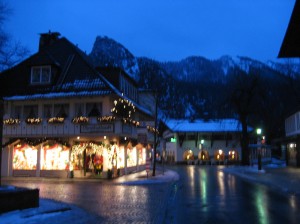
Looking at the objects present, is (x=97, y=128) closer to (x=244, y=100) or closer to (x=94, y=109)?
(x=94, y=109)

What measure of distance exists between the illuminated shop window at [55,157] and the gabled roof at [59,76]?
4314 mm

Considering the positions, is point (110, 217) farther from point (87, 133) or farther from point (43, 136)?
point (43, 136)

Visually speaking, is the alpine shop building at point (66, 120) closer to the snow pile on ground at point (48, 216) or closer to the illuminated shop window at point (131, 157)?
the illuminated shop window at point (131, 157)

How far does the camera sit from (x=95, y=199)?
16.1 m

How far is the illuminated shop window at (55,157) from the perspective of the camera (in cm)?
3009

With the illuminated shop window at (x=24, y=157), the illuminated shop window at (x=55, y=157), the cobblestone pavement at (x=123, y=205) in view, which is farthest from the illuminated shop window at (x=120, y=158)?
the cobblestone pavement at (x=123, y=205)

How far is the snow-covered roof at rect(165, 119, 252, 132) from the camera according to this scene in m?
62.7

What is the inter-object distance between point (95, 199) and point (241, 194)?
6854 mm

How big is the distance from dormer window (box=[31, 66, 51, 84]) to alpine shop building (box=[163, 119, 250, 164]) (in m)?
32.5

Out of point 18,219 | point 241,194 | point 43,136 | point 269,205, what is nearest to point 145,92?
point 43,136

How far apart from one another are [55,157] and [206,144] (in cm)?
3679

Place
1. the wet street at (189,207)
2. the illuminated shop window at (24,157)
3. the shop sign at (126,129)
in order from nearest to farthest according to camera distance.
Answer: the wet street at (189,207) → the shop sign at (126,129) → the illuminated shop window at (24,157)

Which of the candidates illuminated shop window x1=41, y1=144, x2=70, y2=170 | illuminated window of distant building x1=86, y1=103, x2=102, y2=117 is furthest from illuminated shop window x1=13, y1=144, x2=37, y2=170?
illuminated window of distant building x1=86, y1=103, x2=102, y2=117

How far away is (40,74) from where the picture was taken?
32.0 meters
